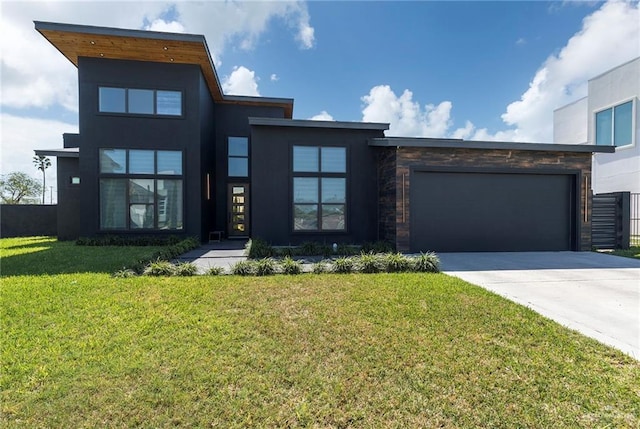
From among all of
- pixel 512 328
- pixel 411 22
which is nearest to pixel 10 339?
pixel 512 328

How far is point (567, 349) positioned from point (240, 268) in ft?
16.7

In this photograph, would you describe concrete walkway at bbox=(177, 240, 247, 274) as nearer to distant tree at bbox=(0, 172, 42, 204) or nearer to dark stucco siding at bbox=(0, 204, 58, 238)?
dark stucco siding at bbox=(0, 204, 58, 238)

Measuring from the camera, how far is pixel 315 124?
9.06 meters

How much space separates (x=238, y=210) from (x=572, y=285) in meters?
11.3

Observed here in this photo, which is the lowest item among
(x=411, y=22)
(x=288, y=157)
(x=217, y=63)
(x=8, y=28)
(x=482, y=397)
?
(x=482, y=397)

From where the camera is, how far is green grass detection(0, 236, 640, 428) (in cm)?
220

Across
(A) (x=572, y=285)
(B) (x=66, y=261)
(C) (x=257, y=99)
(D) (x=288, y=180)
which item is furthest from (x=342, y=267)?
(C) (x=257, y=99)

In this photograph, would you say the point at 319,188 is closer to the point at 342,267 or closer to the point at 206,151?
the point at 342,267

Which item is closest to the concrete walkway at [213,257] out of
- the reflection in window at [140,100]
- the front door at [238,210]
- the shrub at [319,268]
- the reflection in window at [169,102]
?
the shrub at [319,268]

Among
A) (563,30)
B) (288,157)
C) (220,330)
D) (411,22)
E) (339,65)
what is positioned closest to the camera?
(220,330)

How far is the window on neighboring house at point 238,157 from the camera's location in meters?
12.9

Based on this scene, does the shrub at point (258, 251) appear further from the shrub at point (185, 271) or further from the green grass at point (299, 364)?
the green grass at point (299, 364)

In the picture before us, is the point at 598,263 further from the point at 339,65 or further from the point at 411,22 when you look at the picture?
the point at 339,65

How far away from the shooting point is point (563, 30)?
10.5 m
